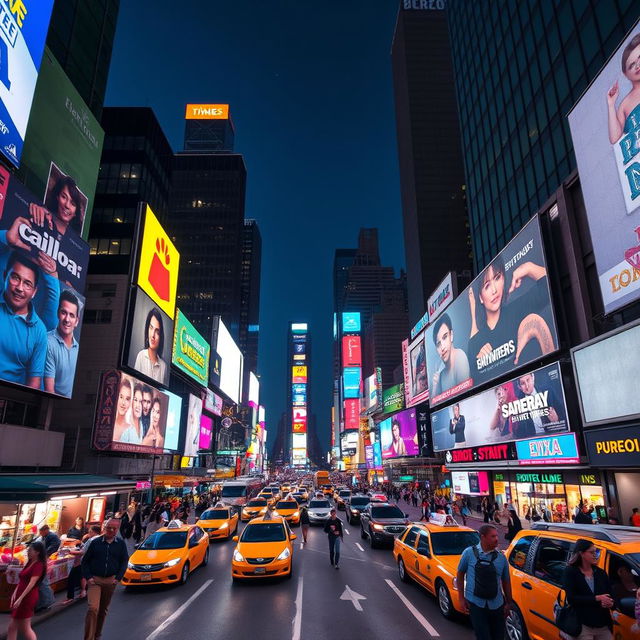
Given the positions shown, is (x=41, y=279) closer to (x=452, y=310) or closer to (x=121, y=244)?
(x=121, y=244)

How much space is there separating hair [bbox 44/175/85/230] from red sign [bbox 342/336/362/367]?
122481 mm

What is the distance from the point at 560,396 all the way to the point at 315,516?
48.1 feet

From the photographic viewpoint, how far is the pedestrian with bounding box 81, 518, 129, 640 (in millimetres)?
6695

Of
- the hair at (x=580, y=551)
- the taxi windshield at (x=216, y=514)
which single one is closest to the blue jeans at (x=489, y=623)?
the hair at (x=580, y=551)

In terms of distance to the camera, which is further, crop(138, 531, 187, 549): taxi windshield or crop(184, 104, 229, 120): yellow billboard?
crop(184, 104, 229, 120): yellow billboard

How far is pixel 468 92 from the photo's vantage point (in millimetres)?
46844

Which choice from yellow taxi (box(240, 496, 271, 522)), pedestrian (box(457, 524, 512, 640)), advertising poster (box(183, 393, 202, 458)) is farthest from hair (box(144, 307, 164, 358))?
pedestrian (box(457, 524, 512, 640))

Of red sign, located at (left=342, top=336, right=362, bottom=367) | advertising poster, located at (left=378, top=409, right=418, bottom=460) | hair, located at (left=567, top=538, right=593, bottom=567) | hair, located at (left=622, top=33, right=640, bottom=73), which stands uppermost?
red sign, located at (left=342, top=336, right=362, bottom=367)

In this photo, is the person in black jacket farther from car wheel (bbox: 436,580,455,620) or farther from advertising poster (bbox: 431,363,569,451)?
advertising poster (bbox: 431,363,569,451)

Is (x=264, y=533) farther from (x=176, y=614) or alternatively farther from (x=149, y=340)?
(x=149, y=340)

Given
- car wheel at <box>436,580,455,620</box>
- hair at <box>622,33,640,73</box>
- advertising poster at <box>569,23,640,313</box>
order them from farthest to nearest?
hair at <box>622,33,640,73</box>, advertising poster at <box>569,23,640,313</box>, car wheel at <box>436,580,455,620</box>


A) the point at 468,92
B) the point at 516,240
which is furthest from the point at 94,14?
the point at 516,240

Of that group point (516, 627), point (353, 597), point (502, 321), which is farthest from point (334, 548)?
point (502, 321)

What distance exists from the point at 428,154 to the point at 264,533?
317 ft
